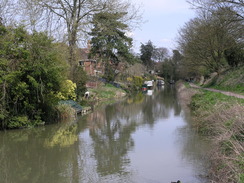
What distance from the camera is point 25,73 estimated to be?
16.2 m

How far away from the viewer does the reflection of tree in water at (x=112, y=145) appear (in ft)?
33.5

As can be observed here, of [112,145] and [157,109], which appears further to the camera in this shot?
[157,109]

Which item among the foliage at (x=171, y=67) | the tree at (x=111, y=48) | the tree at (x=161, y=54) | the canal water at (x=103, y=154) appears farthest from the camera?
the tree at (x=161, y=54)

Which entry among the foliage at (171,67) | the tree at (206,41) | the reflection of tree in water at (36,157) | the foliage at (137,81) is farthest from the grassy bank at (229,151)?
the foliage at (171,67)

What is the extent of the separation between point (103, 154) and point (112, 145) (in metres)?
1.62

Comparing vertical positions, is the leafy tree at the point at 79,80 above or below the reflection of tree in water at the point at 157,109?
above

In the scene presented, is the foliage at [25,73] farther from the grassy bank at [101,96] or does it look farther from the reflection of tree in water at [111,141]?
the grassy bank at [101,96]

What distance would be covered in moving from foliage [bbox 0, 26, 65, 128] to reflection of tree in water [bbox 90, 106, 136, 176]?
144 inches

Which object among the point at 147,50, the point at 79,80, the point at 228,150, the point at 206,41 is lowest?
the point at 228,150

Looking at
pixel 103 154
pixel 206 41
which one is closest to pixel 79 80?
pixel 103 154

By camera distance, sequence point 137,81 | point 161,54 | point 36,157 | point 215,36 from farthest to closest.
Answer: point 161,54
point 137,81
point 215,36
point 36,157

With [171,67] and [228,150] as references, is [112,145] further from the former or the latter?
[171,67]

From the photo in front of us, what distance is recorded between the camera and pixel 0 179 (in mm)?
9203

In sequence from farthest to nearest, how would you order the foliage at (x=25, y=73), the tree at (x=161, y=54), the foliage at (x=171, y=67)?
the tree at (x=161, y=54)
the foliage at (x=171, y=67)
the foliage at (x=25, y=73)
